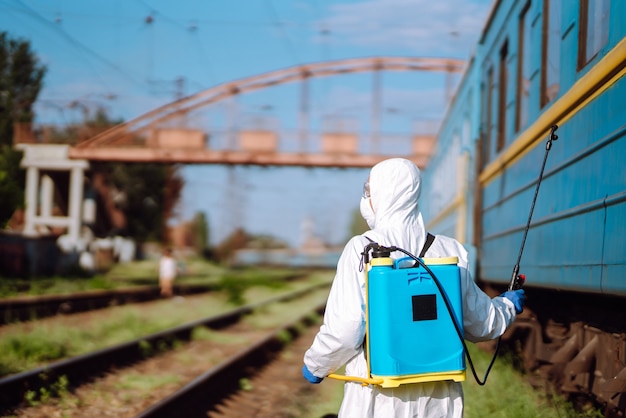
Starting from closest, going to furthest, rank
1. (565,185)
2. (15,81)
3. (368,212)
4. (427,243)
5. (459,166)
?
(427,243), (368,212), (565,185), (459,166), (15,81)

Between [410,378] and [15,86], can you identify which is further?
[15,86]

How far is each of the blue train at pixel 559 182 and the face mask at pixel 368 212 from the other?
1052mm

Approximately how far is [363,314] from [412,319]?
0.18 metres

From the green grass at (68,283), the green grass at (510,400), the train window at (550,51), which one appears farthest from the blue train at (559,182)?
the green grass at (68,283)

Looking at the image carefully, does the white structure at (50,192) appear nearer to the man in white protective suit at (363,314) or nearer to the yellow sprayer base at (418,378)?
the man in white protective suit at (363,314)

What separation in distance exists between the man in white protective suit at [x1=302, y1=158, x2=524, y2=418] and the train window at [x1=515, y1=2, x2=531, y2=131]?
312 cm

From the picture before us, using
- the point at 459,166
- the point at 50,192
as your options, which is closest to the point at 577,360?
the point at 459,166

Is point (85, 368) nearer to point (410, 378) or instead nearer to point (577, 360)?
point (577, 360)

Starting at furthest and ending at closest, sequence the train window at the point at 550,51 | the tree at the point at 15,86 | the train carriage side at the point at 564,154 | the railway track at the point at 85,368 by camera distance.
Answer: the tree at the point at 15,86
the railway track at the point at 85,368
the train window at the point at 550,51
the train carriage side at the point at 564,154

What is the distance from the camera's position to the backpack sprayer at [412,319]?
9.50 ft

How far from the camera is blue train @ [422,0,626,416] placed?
375 cm

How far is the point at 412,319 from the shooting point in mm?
2924

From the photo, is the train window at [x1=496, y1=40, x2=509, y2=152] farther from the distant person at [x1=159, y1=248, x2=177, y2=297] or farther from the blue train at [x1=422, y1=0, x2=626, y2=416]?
the distant person at [x1=159, y1=248, x2=177, y2=297]

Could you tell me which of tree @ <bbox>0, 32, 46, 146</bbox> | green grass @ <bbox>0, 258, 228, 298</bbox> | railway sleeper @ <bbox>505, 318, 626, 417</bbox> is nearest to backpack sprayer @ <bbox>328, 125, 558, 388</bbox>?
railway sleeper @ <bbox>505, 318, 626, 417</bbox>
